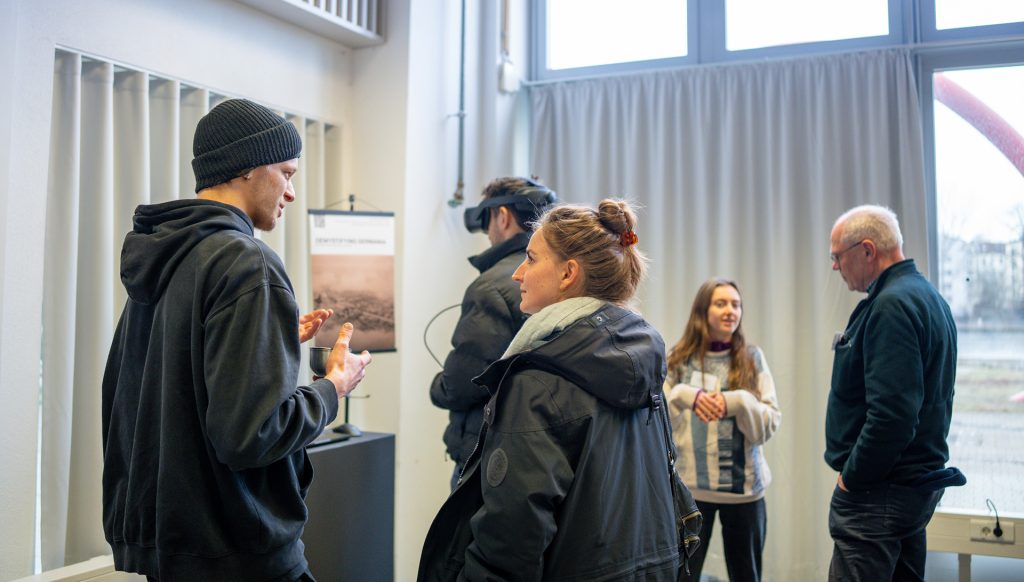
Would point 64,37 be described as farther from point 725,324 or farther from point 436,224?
point 725,324

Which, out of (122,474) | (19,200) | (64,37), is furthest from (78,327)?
(122,474)

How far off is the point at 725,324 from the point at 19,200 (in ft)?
7.81

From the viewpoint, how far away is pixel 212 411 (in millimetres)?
1409

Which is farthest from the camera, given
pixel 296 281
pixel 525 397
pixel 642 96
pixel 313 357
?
pixel 642 96

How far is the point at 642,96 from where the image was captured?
4.23 meters

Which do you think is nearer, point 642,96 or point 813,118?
point 813,118

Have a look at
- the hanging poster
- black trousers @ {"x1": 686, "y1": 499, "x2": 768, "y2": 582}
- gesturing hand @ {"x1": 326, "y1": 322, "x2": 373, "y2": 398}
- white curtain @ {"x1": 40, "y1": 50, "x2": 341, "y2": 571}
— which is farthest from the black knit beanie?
black trousers @ {"x1": 686, "y1": 499, "x2": 768, "y2": 582}

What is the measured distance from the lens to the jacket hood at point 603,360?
1528mm

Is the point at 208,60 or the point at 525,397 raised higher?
the point at 208,60

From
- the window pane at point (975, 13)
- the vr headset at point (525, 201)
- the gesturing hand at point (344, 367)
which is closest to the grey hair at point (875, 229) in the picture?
the vr headset at point (525, 201)

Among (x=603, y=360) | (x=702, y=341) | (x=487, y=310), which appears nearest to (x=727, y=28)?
(x=702, y=341)

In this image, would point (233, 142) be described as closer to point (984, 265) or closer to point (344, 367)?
point (344, 367)

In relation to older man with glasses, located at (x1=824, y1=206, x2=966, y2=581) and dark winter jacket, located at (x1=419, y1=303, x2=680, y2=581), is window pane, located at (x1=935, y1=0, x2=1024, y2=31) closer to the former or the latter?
older man with glasses, located at (x1=824, y1=206, x2=966, y2=581)

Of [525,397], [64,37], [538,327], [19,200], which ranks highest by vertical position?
[64,37]
